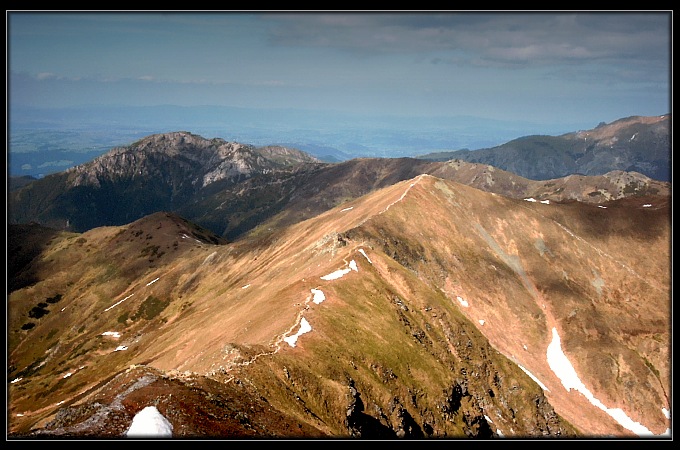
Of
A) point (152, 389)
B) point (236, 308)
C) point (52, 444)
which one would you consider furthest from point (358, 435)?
point (236, 308)

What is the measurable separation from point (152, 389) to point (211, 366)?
780 inches

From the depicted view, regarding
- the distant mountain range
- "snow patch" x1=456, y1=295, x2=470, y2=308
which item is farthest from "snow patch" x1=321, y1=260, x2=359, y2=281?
"snow patch" x1=456, y1=295, x2=470, y2=308

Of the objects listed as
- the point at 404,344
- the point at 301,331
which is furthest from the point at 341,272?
the point at 301,331

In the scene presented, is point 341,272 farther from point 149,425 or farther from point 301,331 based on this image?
point 149,425

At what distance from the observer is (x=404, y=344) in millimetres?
84250

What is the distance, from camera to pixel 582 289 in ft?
563

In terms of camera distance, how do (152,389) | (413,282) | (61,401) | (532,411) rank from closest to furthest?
(152,389) < (532,411) < (413,282) < (61,401)

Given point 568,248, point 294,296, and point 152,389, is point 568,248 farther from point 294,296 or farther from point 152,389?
point 152,389

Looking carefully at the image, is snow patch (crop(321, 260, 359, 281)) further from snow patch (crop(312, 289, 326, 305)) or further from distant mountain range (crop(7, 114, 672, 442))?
snow patch (crop(312, 289, 326, 305))

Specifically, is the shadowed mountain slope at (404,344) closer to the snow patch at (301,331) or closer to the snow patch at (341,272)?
the snow patch at (301,331)

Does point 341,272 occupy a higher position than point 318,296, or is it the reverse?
point 318,296

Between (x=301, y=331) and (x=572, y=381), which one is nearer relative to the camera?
(x=301, y=331)

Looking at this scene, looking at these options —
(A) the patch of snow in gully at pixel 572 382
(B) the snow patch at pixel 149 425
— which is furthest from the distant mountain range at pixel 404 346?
(A) the patch of snow in gully at pixel 572 382

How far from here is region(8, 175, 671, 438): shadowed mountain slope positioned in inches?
1927
